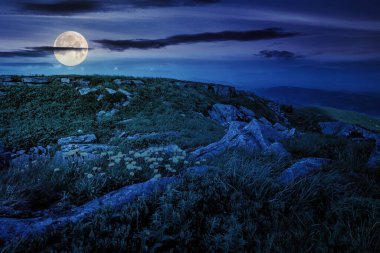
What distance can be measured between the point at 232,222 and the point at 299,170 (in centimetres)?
216

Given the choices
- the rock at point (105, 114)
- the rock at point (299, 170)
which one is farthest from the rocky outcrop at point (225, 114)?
the rock at point (299, 170)

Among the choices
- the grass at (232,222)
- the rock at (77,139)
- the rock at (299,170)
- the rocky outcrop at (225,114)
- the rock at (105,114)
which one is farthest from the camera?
the rocky outcrop at (225,114)

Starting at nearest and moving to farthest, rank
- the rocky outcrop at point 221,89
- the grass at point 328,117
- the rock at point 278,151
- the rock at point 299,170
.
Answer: the rock at point 299,170, the rock at point 278,151, the rocky outcrop at point 221,89, the grass at point 328,117

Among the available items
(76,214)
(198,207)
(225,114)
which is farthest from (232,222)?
(225,114)

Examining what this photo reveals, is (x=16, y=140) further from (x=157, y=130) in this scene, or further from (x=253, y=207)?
(x=253, y=207)

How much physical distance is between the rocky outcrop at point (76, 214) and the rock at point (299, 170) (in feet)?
5.83

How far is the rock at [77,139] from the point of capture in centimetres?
1270

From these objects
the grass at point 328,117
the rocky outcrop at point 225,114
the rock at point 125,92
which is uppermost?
the rock at point 125,92

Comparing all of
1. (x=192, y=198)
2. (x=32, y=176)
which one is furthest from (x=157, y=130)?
(x=192, y=198)

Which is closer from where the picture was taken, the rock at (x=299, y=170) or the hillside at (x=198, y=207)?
the hillside at (x=198, y=207)

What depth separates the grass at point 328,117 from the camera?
122ft

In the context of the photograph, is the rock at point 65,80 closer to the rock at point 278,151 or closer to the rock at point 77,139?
the rock at point 77,139

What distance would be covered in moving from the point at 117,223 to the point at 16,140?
1333 cm

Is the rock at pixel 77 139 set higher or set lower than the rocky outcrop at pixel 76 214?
lower
